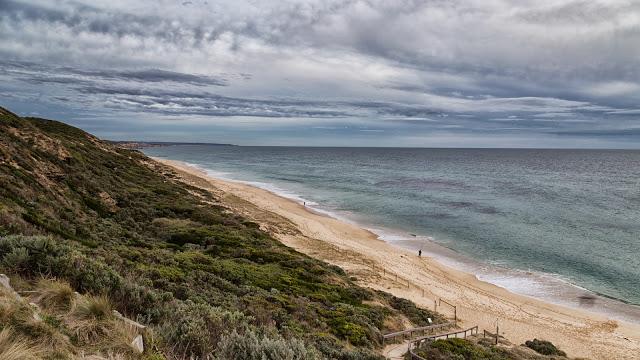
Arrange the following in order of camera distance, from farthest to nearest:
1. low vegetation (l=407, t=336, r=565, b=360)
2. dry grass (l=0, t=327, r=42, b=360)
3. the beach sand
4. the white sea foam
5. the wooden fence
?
the white sea foam → the wooden fence → the beach sand → low vegetation (l=407, t=336, r=565, b=360) → dry grass (l=0, t=327, r=42, b=360)

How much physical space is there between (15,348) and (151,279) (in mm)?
7342

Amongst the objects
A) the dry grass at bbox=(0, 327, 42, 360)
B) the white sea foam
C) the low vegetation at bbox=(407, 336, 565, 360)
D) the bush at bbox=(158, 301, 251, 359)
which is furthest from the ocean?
the dry grass at bbox=(0, 327, 42, 360)

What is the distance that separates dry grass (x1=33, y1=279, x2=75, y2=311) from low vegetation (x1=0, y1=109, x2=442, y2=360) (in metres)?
0.02

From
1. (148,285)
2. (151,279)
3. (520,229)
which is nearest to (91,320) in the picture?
(148,285)

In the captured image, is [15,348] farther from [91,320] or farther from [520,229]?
[520,229]

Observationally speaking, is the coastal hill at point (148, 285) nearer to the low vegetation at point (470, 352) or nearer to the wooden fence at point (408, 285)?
the low vegetation at point (470, 352)

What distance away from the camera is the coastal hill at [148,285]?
5832 millimetres

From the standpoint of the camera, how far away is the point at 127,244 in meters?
17.9

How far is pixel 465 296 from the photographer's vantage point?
25.4 metres

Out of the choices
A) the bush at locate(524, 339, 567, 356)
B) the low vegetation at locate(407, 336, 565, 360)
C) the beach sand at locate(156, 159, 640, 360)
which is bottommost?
the beach sand at locate(156, 159, 640, 360)

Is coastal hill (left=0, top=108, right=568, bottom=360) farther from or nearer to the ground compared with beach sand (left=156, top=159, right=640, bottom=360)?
farther from the ground

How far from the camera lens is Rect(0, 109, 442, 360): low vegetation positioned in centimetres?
612

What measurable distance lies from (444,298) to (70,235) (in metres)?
19.2

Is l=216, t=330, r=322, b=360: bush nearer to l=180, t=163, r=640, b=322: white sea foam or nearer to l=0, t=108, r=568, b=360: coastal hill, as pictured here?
l=0, t=108, r=568, b=360: coastal hill
